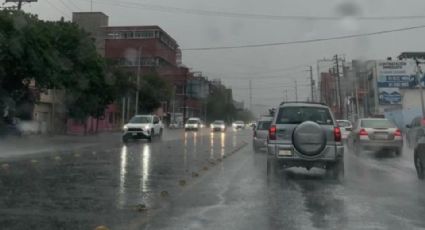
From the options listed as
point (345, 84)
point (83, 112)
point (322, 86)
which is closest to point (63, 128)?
point (83, 112)

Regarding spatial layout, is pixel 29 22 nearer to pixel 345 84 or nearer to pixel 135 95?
pixel 135 95

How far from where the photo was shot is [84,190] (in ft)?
38.7

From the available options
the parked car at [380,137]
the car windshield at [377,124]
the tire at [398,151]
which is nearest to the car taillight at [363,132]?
the parked car at [380,137]

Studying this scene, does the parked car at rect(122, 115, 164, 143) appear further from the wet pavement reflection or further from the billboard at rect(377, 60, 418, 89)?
the billboard at rect(377, 60, 418, 89)

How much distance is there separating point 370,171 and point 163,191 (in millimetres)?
7238

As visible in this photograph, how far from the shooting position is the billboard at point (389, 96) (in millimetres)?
68312

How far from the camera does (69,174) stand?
49.2 feet

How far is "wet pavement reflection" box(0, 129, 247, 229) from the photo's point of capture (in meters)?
8.55

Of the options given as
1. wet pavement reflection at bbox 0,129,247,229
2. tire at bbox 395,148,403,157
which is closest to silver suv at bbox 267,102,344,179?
wet pavement reflection at bbox 0,129,247,229

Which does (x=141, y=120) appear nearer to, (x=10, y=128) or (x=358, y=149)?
(x=10, y=128)

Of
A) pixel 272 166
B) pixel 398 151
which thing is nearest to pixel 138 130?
pixel 398 151

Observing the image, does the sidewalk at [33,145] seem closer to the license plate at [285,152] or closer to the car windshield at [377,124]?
the license plate at [285,152]

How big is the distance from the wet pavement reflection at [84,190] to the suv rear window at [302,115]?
279 cm

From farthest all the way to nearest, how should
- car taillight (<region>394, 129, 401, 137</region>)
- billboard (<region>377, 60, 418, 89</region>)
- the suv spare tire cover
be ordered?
1. billboard (<region>377, 60, 418, 89</region>)
2. car taillight (<region>394, 129, 401, 137</region>)
3. the suv spare tire cover
